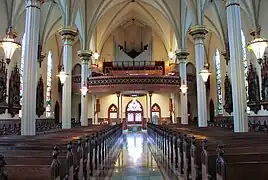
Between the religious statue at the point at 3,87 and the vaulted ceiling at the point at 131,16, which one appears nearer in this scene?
the religious statue at the point at 3,87

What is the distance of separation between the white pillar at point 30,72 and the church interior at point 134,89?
0.04 m

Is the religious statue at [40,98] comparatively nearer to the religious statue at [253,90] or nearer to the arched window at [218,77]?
the religious statue at [253,90]

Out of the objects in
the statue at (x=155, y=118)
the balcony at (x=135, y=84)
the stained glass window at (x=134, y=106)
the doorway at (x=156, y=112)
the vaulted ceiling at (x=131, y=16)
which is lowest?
the statue at (x=155, y=118)

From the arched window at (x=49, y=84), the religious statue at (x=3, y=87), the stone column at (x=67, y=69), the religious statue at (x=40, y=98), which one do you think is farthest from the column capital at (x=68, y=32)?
the arched window at (x=49, y=84)

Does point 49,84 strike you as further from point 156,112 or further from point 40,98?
point 156,112

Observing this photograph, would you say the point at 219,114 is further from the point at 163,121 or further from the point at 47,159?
the point at 47,159

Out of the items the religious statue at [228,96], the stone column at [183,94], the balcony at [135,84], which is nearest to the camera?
the stone column at [183,94]

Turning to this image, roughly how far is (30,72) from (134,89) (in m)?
14.3

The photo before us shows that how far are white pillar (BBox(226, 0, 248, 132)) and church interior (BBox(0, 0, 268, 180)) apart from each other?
3 cm

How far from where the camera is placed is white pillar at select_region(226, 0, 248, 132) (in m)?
9.24

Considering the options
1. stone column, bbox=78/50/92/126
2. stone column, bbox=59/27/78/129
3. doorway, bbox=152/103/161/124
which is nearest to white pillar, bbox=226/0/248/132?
stone column, bbox=59/27/78/129

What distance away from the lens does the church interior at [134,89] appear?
4691 mm

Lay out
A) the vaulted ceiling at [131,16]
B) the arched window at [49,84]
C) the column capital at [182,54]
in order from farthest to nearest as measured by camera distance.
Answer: the arched window at [49,84], the column capital at [182,54], the vaulted ceiling at [131,16]

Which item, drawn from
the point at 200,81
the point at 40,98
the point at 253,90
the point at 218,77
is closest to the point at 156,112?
the point at 218,77
